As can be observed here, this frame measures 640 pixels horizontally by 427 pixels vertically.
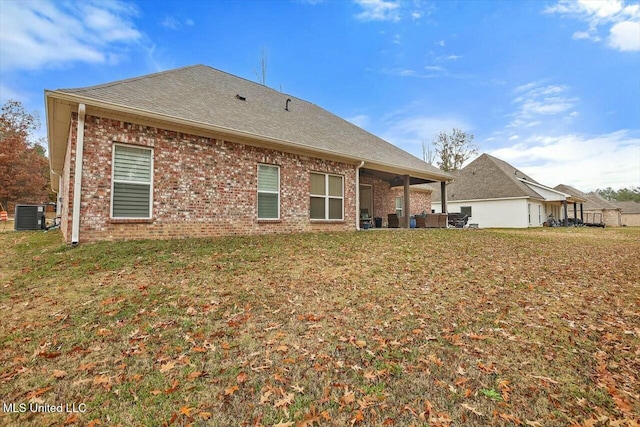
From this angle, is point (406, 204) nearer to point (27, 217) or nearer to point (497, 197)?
point (497, 197)

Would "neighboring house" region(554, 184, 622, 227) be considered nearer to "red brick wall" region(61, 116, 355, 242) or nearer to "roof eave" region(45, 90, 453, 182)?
"roof eave" region(45, 90, 453, 182)

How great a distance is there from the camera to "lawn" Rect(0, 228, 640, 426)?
7.60ft

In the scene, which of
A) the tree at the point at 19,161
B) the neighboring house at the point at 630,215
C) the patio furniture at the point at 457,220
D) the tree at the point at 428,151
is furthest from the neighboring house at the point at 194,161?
the neighboring house at the point at 630,215

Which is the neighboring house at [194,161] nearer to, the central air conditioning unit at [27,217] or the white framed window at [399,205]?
the central air conditioning unit at [27,217]

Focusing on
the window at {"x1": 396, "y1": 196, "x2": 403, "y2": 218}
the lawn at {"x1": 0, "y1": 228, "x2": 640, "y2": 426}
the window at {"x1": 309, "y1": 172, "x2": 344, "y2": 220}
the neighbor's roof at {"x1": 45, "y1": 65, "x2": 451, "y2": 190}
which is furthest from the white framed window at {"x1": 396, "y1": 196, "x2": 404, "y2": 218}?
the lawn at {"x1": 0, "y1": 228, "x2": 640, "y2": 426}

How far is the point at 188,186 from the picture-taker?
8039 mm

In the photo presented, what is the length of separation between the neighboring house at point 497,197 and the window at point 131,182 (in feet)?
73.0

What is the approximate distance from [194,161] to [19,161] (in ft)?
107

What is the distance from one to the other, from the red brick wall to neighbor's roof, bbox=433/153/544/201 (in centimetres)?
1987

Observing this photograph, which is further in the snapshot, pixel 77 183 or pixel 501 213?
pixel 501 213

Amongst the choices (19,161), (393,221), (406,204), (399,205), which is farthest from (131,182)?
(19,161)

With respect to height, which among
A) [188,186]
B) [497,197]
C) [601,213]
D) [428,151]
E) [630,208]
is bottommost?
[188,186]

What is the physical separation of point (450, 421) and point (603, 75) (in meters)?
21.8

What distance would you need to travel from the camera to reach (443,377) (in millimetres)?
2734
